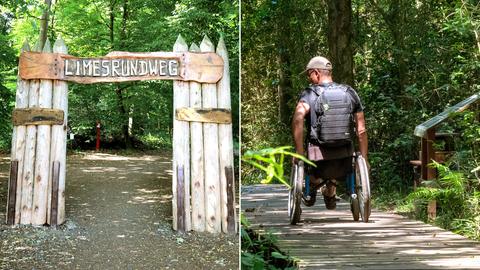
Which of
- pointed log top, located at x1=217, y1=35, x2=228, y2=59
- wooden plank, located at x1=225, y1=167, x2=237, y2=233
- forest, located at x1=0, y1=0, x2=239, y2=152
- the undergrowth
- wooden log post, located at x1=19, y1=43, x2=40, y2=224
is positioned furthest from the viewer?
wooden plank, located at x1=225, y1=167, x2=237, y2=233

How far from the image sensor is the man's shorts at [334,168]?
2164 mm

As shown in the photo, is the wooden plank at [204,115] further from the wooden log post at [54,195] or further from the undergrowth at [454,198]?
the undergrowth at [454,198]

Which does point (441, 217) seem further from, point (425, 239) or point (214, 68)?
point (214, 68)

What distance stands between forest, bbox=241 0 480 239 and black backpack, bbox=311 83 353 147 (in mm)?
994

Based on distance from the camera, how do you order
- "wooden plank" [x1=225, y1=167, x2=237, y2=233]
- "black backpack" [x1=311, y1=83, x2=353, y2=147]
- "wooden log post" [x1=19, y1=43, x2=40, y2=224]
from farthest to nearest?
"wooden plank" [x1=225, y1=167, x2=237, y2=233], "wooden log post" [x1=19, y1=43, x2=40, y2=224], "black backpack" [x1=311, y1=83, x2=353, y2=147]

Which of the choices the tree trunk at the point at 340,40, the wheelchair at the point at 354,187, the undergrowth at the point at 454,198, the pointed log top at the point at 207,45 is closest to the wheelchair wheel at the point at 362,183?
the wheelchair at the point at 354,187

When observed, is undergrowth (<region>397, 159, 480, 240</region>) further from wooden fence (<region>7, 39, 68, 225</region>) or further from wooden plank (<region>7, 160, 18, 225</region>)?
wooden plank (<region>7, 160, 18, 225</region>)

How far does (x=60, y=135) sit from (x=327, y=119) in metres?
1.77

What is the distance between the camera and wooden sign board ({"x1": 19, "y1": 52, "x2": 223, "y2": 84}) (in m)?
3.05

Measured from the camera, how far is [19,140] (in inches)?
125

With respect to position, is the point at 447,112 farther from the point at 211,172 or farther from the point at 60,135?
the point at 60,135

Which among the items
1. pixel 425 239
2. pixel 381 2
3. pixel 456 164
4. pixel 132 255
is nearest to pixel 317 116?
pixel 425 239

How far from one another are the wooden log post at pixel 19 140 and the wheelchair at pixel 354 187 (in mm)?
1431

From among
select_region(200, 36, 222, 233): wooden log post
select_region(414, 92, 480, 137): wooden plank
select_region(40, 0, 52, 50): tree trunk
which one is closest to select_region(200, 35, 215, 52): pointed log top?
select_region(200, 36, 222, 233): wooden log post
